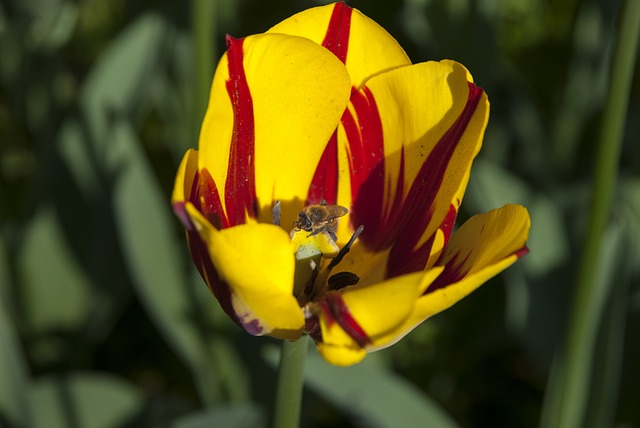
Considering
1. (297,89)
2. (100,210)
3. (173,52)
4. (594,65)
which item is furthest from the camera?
(594,65)

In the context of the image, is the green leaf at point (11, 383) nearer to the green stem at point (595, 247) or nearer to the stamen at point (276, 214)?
the stamen at point (276, 214)

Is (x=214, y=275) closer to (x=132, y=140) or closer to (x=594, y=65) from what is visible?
(x=132, y=140)

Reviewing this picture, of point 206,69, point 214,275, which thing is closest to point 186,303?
point 206,69

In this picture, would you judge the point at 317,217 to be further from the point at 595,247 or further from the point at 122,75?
the point at 122,75

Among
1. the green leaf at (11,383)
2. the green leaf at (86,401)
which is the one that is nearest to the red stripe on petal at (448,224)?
the green leaf at (11,383)

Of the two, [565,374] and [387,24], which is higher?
[387,24]

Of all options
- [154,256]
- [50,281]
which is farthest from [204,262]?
[50,281]
